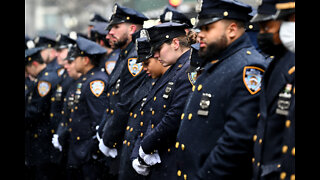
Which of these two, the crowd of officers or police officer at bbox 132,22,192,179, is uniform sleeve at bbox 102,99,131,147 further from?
police officer at bbox 132,22,192,179

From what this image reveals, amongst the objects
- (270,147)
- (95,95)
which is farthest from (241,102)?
(95,95)

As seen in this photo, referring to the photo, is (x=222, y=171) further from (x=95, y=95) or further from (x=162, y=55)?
(x=95, y=95)

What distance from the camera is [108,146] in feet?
25.1

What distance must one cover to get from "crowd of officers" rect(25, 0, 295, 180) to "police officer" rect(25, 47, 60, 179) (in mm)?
81

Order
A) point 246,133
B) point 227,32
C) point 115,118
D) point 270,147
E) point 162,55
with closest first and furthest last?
1. point 270,147
2. point 246,133
3. point 227,32
4. point 162,55
5. point 115,118

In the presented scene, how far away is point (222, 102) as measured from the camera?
4.62 meters

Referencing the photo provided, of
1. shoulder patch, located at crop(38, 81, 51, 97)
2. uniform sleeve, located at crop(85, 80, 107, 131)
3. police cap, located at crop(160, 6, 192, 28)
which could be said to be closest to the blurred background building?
shoulder patch, located at crop(38, 81, 51, 97)

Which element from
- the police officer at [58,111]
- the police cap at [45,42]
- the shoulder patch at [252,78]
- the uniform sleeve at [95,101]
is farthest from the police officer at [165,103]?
the police cap at [45,42]

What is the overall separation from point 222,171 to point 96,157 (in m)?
4.56

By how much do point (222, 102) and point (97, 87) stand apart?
14.7 feet

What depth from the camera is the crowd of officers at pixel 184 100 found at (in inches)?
160

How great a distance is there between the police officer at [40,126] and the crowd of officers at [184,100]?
0.27ft

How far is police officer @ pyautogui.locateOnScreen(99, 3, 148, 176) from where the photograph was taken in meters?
7.52
